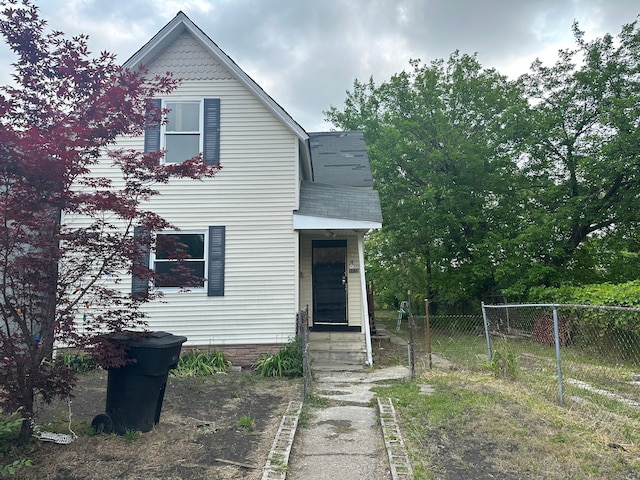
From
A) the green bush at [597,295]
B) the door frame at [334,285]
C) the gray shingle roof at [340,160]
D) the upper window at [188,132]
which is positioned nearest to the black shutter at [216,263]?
the upper window at [188,132]

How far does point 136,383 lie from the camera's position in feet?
14.7

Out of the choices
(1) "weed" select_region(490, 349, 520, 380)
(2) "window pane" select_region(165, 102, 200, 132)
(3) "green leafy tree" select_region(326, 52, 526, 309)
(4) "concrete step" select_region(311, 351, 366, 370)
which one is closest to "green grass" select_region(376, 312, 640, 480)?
(1) "weed" select_region(490, 349, 520, 380)

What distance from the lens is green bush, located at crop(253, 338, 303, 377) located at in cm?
775

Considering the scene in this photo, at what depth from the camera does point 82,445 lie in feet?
13.3

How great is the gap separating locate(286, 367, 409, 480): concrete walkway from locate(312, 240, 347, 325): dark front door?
3417mm

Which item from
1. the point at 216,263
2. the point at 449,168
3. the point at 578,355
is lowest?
the point at 578,355

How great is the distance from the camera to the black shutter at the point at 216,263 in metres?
8.54

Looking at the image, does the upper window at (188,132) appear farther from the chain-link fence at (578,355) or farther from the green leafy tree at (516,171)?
the green leafy tree at (516,171)

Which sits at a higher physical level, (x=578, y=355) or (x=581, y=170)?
(x=581, y=170)

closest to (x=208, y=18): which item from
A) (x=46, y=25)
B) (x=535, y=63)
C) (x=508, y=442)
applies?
(x=46, y=25)

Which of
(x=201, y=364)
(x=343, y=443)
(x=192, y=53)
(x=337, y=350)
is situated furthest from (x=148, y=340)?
(x=192, y=53)

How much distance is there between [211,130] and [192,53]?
1715 millimetres

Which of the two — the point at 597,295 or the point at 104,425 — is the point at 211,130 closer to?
the point at 104,425

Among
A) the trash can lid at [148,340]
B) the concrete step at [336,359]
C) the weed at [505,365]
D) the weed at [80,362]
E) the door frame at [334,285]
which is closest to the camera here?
the trash can lid at [148,340]
